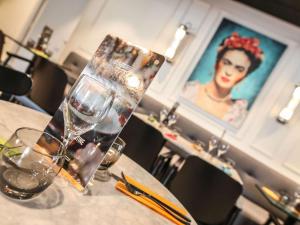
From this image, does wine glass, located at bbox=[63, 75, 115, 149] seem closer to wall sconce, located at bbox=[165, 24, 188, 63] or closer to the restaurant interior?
the restaurant interior

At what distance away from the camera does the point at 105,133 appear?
833 millimetres

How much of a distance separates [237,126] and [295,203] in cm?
219

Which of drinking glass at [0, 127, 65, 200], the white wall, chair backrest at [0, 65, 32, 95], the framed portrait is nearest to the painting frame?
the framed portrait

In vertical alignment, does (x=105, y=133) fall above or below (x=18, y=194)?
above

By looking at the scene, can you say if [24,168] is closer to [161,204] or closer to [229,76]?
[161,204]

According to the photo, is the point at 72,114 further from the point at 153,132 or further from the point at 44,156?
the point at 153,132

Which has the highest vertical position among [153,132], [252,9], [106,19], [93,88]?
[252,9]

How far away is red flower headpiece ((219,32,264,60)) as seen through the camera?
494 cm

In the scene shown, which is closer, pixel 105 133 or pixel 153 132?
pixel 105 133

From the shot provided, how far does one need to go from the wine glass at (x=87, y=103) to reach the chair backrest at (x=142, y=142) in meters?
1.21

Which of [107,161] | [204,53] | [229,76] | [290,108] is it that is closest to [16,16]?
[204,53]

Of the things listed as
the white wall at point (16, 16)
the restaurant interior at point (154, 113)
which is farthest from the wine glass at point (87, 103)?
the white wall at point (16, 16)

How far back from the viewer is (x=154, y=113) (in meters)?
5.42

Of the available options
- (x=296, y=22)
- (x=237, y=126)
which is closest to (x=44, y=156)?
(x=237, y=126)
